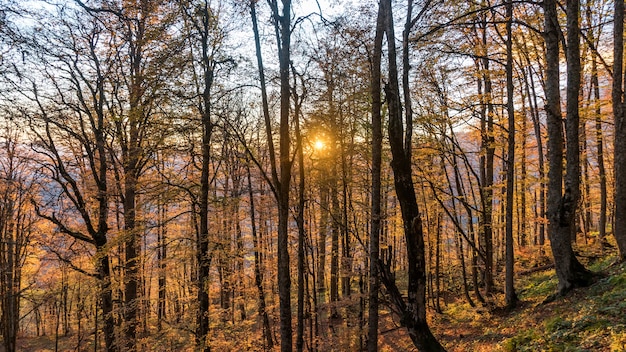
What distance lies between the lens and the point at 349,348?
1271cm

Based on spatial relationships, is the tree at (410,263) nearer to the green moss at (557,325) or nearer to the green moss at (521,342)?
the green moss at (521,342)

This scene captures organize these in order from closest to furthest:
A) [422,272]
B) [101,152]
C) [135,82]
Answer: [422,272] → [135,82] → [101,152]

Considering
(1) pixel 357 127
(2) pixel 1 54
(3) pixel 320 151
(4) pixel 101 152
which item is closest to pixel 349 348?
(3) pixel 320 151

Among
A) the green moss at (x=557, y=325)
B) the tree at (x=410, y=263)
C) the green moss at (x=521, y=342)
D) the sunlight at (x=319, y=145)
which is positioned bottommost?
the green moss at (x=521, y=342)

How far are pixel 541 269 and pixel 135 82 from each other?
16636mm

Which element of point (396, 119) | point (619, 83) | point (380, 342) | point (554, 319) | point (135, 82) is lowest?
point (380, 342)

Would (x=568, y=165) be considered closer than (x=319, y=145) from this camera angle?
Yes

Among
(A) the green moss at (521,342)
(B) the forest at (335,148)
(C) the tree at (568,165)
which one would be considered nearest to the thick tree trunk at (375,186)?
(B) the forest at (335,148)

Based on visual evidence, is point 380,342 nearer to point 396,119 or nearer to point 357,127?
point 357,127

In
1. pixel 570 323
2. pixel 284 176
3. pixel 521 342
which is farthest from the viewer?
pixel 284 176

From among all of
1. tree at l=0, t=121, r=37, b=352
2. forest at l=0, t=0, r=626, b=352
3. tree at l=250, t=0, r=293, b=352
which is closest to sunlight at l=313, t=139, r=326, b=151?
forest at l=0, t=0, r=626, b=352

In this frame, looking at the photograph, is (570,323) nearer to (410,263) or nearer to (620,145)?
(410,263)

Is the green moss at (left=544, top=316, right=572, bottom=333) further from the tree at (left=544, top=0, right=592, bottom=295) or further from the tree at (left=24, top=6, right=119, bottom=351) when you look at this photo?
the tree at (left=24, top=6, right=119, bottom=351)

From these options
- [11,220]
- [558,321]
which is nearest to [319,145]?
[558,321]
